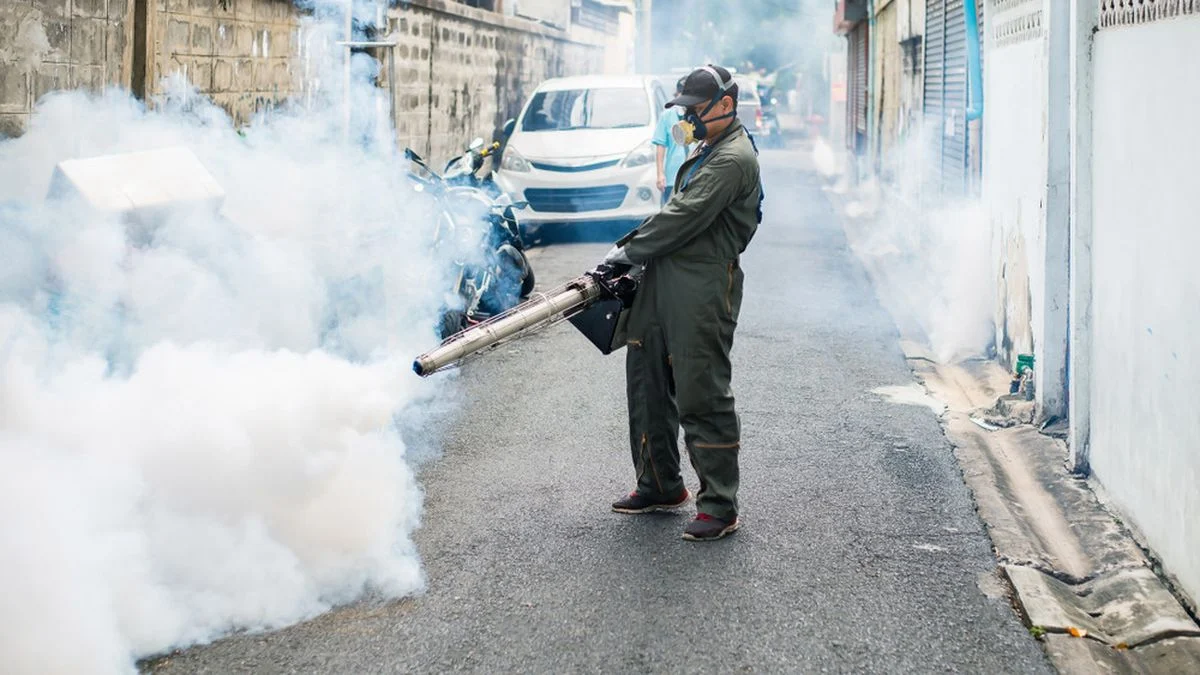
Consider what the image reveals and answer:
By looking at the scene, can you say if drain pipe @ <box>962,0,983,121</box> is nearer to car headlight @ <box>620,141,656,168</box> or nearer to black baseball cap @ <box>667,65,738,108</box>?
black baseball cap @ <box>667,65,738,108</box>

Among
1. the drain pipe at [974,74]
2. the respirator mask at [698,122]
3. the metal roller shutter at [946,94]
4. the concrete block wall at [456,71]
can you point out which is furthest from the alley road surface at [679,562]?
the concrete block wall at [456,71]

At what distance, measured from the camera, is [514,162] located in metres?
14.7

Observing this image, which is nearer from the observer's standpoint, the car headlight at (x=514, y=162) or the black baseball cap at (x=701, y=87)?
the black baseball cap at (x=701, y=87)

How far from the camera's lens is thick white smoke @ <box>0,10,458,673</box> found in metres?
3.82

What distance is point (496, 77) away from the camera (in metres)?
20.0

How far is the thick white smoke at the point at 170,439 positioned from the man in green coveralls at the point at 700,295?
3.52 feet

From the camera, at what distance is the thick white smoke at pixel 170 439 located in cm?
382

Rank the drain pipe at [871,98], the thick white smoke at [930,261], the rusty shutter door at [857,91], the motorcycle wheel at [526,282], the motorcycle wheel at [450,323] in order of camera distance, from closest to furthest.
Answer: the motorcycle wheel at [450,323] < the thick white smoke at [930,261] < the motorcycle wheel at [526,282] < the drain pipe at [871,98] < the rusty shutter door at [857,91]

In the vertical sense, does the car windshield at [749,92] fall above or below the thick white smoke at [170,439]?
above

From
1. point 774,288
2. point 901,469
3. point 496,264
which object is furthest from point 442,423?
point 774,288

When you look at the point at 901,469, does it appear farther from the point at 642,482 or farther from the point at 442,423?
the point at 442,423

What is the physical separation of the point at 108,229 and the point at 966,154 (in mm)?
7350

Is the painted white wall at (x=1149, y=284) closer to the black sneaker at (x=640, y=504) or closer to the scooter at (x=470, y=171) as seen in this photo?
the black sneaker at (x=640, y=504)

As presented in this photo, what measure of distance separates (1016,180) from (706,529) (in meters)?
3.90
